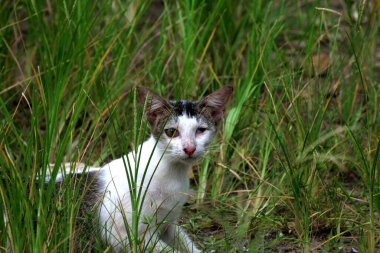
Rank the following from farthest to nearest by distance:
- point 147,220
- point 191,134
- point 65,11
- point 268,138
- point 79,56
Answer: point 79,56, point 65,11, point 268,138, point 191,134, point 147,220

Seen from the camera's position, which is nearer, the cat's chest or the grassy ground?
the grassy ground

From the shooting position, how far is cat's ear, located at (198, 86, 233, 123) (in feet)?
12.1

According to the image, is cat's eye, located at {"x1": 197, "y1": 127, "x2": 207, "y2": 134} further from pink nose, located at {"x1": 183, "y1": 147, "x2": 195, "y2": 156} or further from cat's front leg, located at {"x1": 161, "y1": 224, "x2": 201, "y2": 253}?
cat's front leg, located at {"x1": 161, "y1": 224, "x2": 201, "y2": 253}

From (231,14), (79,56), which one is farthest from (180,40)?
(79,56)

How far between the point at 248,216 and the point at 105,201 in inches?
26.5

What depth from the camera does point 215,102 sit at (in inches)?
147

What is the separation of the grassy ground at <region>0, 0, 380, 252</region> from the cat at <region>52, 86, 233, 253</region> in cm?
14

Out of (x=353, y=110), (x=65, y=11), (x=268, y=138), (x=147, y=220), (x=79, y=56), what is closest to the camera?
(x=147, y=220)

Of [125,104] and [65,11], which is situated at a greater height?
[65,11]

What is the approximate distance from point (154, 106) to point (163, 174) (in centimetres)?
32

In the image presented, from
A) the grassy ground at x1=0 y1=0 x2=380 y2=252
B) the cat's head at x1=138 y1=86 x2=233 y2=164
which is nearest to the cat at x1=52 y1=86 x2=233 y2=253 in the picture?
the cat's head at x1=138 y1=86 x2=233 y2=164

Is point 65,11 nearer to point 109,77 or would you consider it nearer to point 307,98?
point 109,77

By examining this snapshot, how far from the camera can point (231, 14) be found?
206 inches

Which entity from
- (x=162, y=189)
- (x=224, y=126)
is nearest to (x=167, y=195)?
(x=162, y=189)
